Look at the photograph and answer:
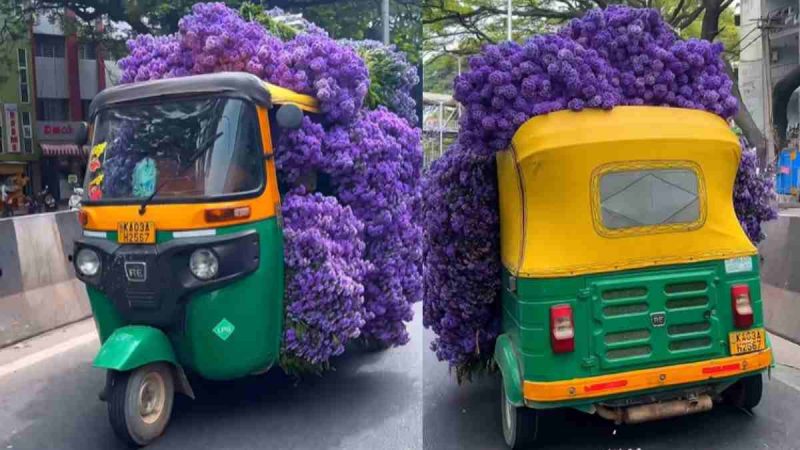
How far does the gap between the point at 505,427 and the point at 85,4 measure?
15.5 metres

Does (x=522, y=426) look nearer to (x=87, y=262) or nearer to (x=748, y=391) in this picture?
(x=748, y=391)

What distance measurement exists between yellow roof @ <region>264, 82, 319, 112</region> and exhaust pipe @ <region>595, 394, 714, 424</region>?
2442mm

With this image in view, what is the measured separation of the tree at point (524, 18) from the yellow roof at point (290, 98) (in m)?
10.5

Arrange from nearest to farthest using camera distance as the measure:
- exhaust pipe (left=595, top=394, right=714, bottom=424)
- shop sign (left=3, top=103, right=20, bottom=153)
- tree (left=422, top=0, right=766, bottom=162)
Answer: exhaust pipe (left=595, top=394, right=714, bottom=424), tree (left=422, top=0, right=766, bottom=162), shop sign (left=3, top=103, right=20, bottom=153)

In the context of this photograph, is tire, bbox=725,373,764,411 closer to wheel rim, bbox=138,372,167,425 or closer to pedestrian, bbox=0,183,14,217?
wheel rim, bbox=138,372,167,425

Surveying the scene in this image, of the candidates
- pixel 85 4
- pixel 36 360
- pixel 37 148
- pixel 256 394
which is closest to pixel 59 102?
pixel 37 148

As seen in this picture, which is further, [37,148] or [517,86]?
[37,148]

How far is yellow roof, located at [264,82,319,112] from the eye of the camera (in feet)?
14.3

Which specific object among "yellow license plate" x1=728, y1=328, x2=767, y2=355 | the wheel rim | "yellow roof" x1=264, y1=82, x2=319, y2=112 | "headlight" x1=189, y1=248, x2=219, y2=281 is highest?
"yellow roof" x1=264, y1=82, x2=319, y2=112

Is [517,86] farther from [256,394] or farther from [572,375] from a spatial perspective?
[256,394]

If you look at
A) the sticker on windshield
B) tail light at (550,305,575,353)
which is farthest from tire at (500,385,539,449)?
the sticker on windshield

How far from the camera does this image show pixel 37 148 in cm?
2652

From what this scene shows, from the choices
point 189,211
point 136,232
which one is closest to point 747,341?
point 189,211

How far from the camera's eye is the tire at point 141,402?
386 centimetres
